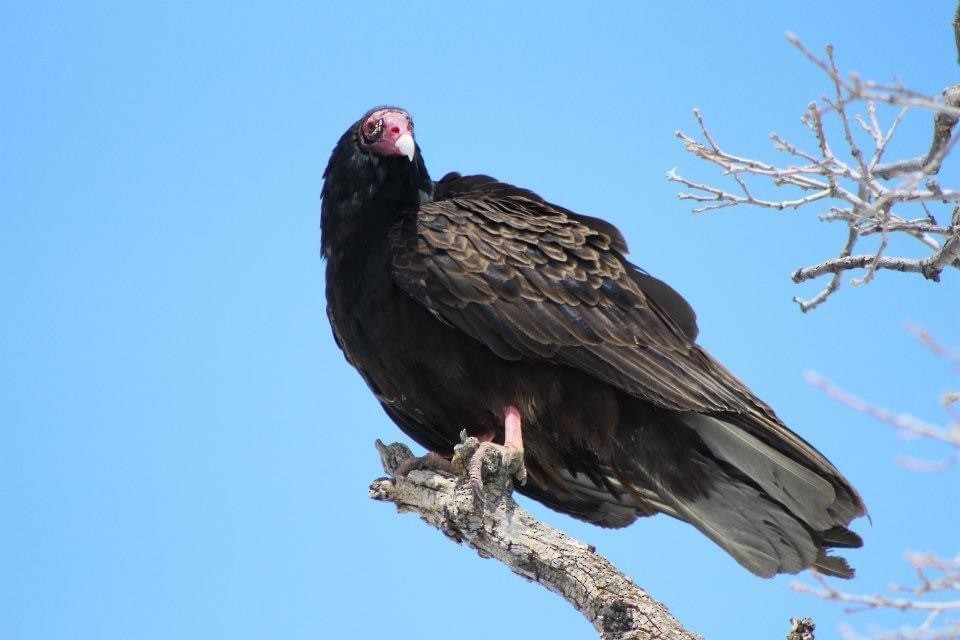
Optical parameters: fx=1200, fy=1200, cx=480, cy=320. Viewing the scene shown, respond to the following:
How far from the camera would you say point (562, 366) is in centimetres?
477

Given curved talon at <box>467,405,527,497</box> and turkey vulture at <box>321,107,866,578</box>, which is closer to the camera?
curved talon at <box>467,405,527,497</box>

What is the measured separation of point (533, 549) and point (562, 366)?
0.88 m

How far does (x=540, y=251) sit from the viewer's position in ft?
16.2

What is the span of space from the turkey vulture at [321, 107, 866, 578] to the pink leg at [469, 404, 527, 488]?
0.04ft

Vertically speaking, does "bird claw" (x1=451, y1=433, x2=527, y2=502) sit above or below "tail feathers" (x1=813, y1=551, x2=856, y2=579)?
below

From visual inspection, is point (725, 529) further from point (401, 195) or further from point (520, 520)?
point (401, 195)

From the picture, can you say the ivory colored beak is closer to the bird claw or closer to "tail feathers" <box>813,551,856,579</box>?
the bird claw

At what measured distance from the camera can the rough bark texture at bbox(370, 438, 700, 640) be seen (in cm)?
397

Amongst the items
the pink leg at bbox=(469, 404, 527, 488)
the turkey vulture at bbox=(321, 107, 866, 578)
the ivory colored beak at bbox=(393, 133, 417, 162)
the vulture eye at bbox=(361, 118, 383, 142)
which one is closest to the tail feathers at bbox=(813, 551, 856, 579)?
the turkey vulture at bbox=(321, 107, 866, 578)

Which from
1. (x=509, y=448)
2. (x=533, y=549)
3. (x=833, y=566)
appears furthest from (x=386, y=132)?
(x=833, y=566)

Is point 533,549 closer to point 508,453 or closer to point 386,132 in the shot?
point 508,453

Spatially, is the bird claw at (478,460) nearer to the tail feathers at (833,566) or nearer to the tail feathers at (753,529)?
the tail feathers at (753,529)

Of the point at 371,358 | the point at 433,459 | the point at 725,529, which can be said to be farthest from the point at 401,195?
the point at 725,529

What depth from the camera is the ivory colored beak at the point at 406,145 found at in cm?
506
